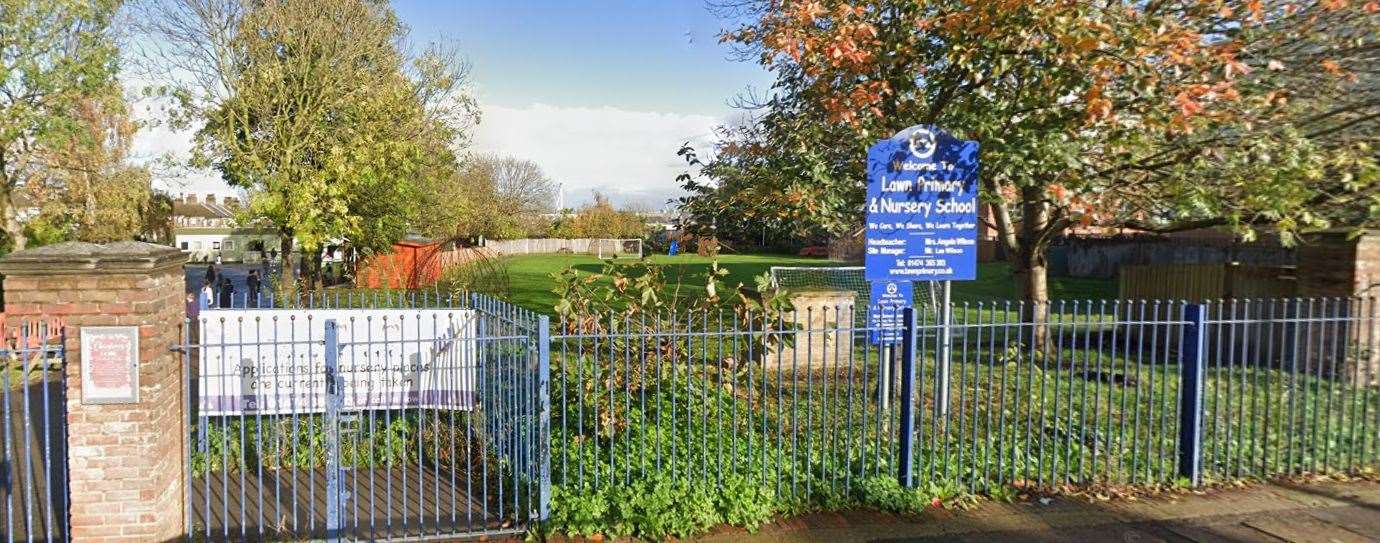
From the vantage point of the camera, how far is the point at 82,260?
14.8 ft

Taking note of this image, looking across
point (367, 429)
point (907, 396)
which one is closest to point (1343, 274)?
point (907, 396)

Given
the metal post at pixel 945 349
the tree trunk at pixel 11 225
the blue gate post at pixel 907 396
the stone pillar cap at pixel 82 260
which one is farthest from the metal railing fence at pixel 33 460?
the tree trunk at pixel 11 225

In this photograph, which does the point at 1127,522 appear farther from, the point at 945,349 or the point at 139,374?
the point at 139,374

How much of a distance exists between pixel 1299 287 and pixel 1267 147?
13.3ft

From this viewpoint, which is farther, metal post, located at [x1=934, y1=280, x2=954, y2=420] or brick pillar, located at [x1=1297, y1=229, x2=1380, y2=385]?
brick pillar, located at [x1=1297, y1=229, x2=1380, y2=385]

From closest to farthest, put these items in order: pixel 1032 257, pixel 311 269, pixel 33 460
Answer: pixel 33 460 → pixel 1032 257 → pixel 311 269

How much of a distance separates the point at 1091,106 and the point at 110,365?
694 cm

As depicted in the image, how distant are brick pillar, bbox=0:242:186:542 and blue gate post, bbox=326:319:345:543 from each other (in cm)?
92

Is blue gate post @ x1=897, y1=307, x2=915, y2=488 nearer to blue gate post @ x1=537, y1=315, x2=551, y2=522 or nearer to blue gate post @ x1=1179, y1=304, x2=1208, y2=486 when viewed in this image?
blue gate post @ x1=1179, y1=304, x2=1208, y2=486

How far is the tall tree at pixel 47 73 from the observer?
16266 millimetres

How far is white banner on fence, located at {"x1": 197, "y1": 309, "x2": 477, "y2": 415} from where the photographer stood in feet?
21.3

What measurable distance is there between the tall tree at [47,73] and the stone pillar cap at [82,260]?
48.6 feet

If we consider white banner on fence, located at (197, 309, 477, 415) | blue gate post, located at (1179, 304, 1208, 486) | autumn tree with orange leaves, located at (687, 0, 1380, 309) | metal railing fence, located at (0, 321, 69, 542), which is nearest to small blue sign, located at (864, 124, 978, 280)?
autumn tree with orange leaves, located at (687, 0, 1380, 309)

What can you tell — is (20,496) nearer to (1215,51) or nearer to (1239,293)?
(1215,51)
